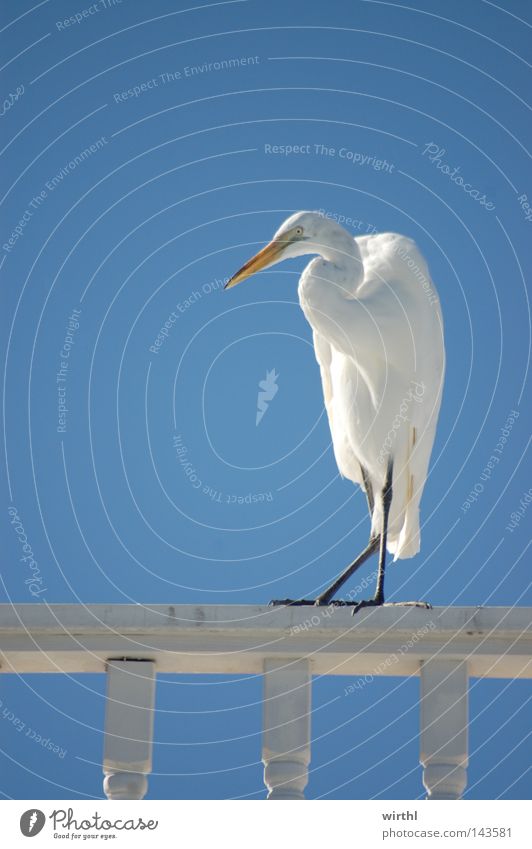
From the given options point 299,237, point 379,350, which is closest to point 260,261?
point 299,237

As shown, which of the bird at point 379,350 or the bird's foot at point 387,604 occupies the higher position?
the bird at point 379,350

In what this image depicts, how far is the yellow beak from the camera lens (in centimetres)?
1067

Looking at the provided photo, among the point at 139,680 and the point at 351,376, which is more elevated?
the point at 351,376

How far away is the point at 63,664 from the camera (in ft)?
25.3

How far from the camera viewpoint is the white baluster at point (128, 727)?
741 centimetres

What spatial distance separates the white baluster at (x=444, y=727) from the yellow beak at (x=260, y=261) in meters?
3.82

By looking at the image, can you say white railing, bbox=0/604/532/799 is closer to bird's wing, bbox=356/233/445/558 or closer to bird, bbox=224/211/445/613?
bird, bbox=224/211/445/613

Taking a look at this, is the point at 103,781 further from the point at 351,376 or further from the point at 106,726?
the point at 351,376

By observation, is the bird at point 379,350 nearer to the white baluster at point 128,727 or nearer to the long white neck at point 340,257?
the long white neck at point 340,257

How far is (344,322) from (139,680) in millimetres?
3791

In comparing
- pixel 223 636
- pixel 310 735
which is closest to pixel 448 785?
pixel 310 735
